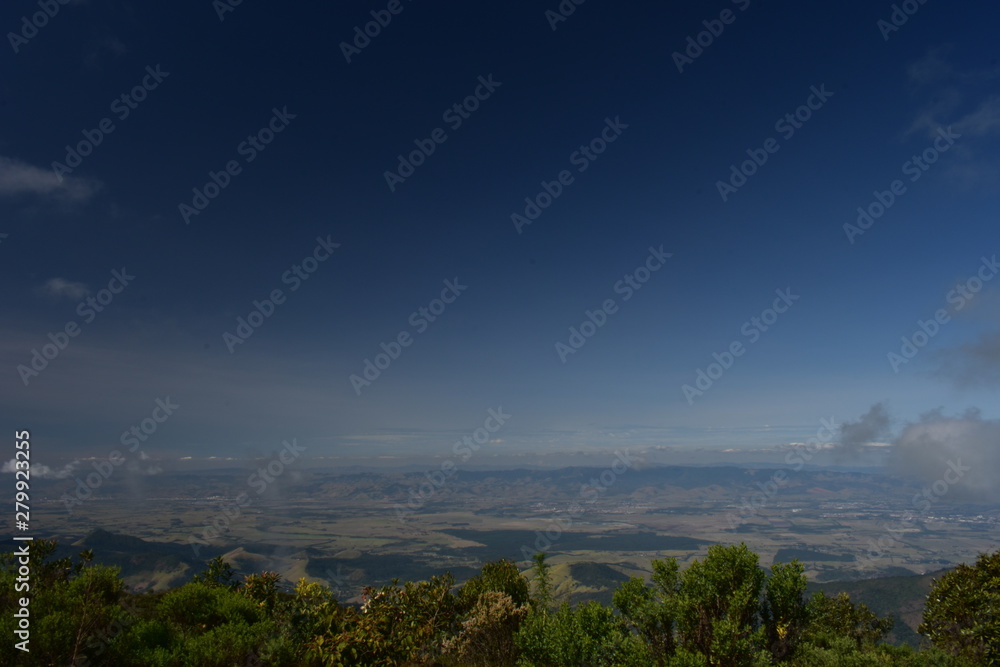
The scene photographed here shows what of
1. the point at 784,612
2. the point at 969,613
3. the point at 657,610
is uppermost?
the point at 657,610

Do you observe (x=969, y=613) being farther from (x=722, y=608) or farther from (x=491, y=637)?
(x=491, y=637)

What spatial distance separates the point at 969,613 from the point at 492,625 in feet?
89.3

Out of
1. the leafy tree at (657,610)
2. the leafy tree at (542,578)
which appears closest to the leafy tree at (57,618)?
the leafy tree at (657,610)

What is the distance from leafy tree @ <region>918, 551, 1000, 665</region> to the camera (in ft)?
83.0

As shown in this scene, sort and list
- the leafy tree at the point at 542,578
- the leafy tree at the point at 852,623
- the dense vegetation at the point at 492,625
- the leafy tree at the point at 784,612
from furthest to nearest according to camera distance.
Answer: the leafy tree at the point at 852,623
the leafy tree at the point at 542,578
the leafy tree at the point at 784,612
the dense vegetation at the point at 492,625

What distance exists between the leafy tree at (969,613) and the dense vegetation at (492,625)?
0.25ft

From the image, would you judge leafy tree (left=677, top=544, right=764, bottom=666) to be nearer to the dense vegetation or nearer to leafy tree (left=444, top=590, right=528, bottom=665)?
the dense vegetation

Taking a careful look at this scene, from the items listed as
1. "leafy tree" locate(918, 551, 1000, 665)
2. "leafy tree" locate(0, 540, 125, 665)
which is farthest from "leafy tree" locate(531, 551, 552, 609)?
"leafy tree" locate(918, 551, 1000, 665)

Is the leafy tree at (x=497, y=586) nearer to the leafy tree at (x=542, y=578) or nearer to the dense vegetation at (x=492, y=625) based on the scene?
the leafy tree at (x=542, y=578)

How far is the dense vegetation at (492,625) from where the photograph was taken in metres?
16.0

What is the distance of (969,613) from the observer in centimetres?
2691

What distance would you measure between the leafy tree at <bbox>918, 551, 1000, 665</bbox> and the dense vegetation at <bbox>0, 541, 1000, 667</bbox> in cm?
7

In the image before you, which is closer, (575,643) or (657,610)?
(575,643)

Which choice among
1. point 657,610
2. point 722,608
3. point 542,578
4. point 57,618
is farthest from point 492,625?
point 57,618
